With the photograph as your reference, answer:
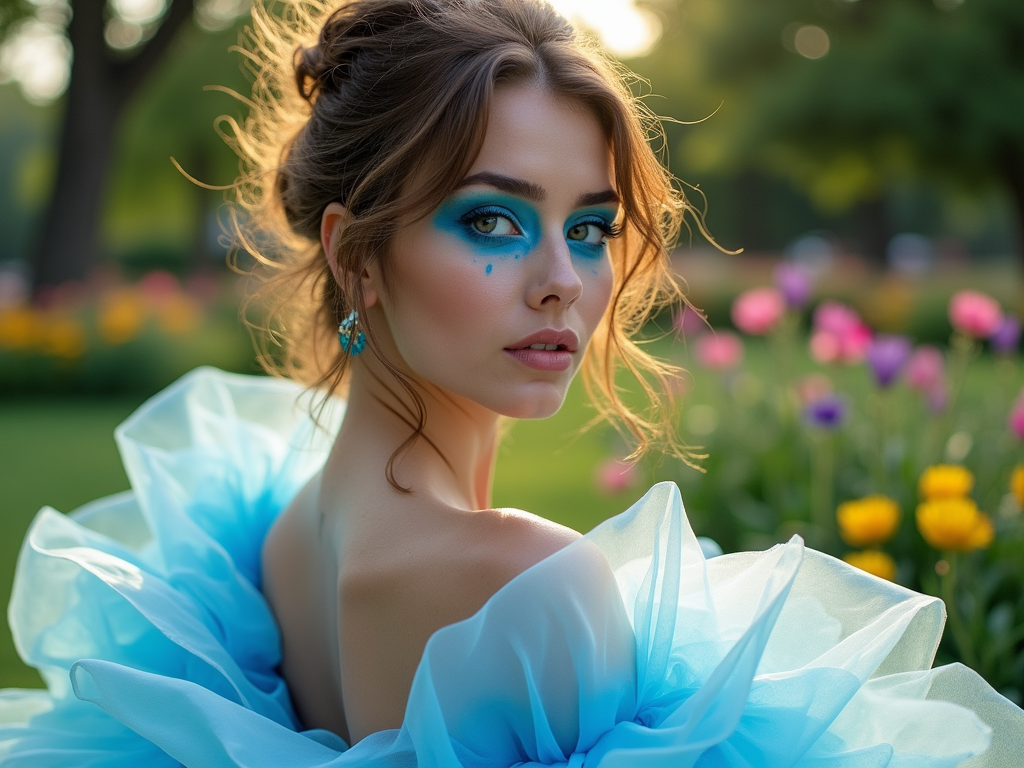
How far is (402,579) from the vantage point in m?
1.40

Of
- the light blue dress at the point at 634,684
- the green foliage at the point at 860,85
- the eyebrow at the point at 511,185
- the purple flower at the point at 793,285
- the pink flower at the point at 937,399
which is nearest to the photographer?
the light blue dress at the point at 634,684

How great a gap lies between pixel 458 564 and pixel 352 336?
0.55 meters

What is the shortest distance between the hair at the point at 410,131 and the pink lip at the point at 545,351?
0.64 feet

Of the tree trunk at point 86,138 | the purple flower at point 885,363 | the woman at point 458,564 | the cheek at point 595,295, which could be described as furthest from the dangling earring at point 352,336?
the tree trunk at point 86,138

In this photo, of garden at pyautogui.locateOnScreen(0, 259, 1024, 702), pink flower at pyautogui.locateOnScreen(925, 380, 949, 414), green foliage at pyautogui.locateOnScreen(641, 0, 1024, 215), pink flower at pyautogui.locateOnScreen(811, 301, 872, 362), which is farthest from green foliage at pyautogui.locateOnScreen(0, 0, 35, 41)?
green foliage at pyautogui.locateOnScreen(641, 0, 1024, 215)

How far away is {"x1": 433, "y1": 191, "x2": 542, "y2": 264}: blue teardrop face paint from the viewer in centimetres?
157

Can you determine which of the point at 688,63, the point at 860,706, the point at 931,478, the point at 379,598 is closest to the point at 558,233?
the point at 379,598

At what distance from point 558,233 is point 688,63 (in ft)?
67.7

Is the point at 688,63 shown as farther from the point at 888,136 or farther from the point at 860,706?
the point at 860,706

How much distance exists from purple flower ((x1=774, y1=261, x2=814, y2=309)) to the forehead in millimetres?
2182

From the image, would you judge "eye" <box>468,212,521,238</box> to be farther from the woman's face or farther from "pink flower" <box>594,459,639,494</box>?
"pink flower" <box>594,459,639,494</box>

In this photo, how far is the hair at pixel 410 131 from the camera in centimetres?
156

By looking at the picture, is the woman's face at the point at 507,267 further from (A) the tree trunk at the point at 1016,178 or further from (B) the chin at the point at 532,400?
(A) the tree trunk at the point at 1016,178

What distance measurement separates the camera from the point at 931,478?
263 centimetres
